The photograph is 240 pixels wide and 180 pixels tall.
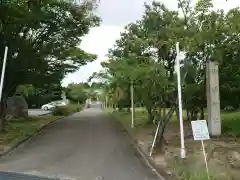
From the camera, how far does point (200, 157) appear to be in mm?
13375

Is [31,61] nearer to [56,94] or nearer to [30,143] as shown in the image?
[30,143]

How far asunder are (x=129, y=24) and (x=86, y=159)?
9451 mm

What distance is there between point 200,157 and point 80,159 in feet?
13.3

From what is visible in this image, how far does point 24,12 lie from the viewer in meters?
22.3

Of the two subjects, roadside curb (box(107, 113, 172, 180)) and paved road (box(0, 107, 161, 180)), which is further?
paved road (box(0, 107, 161, 180))

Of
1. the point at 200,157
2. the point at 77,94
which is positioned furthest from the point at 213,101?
the point at 77,94

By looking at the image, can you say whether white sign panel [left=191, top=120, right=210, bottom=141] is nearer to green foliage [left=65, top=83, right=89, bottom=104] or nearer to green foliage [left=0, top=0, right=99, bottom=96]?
green foliage [left=0, top=0, right=99, bottom=96]

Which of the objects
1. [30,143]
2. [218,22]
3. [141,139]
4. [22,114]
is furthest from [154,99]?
[22,114]

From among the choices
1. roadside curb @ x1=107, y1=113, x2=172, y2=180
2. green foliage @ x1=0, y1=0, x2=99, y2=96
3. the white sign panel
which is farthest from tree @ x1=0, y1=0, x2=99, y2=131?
the white sign panel

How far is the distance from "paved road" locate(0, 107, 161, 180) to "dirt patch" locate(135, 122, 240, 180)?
64 centimetres

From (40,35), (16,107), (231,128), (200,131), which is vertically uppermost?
(40,35)

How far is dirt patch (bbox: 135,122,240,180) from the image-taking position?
1112 centimetres

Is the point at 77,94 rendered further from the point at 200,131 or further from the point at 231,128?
the point at 200,131

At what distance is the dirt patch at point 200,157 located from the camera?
11.1 m
